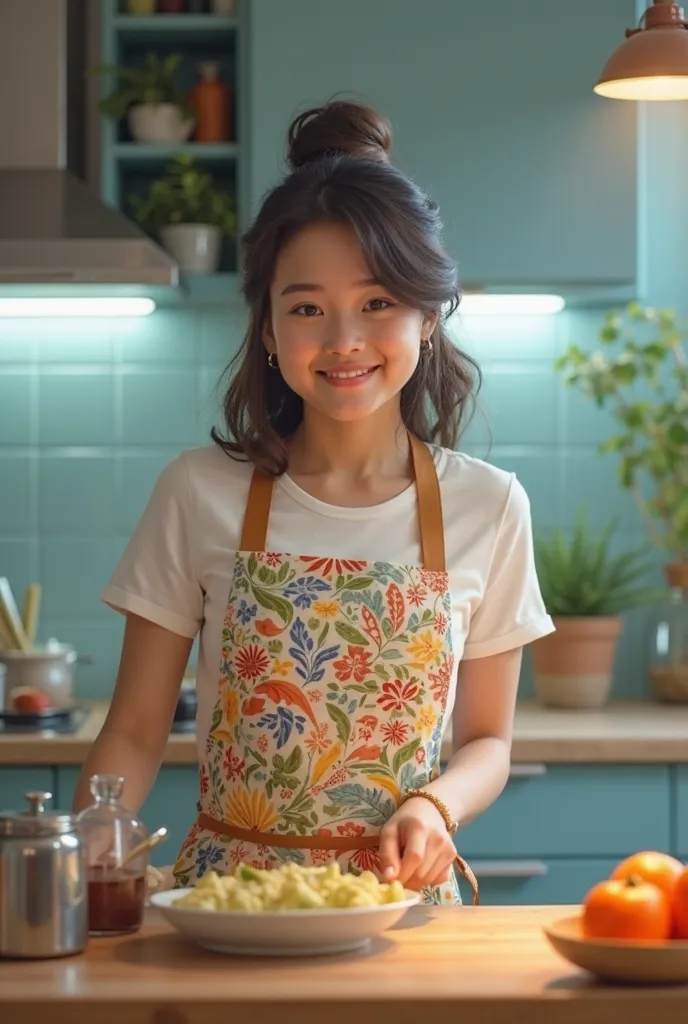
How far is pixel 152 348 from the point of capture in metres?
3.64

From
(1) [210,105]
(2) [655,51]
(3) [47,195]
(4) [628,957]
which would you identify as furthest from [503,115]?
(4) [628,957]

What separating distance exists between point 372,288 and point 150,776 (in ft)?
2.02

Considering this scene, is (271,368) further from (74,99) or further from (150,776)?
(74,99)

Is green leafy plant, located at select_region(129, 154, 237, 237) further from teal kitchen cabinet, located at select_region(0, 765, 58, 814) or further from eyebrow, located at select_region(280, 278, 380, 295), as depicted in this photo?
eyebrow, located at select_region(280, 278, 380, 295)

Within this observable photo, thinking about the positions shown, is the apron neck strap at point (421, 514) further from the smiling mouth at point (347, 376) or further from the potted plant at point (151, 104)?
the potted plant at point (151, 104)

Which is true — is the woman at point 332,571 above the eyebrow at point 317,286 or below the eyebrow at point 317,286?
below

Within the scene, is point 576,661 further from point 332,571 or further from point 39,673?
point 332,571

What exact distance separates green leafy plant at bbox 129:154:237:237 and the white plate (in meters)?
2.18

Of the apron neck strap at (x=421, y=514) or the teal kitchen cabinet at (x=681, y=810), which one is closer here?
the apron neck strap at (x=421, y=514)

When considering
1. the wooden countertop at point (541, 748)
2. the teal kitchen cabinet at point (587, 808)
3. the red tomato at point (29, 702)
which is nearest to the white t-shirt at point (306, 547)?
the wooden countertop at point (541, 748)

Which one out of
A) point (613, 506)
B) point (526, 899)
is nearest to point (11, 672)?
Result: point (526, 899)

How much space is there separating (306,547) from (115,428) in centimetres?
175

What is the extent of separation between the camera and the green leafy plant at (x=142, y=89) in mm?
3373

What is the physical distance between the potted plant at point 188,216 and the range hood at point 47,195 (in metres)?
0.14
